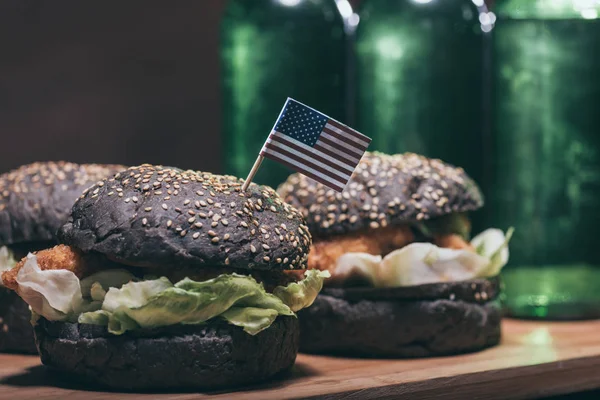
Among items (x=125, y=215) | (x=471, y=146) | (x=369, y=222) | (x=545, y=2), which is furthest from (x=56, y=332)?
(x=545, y=2)

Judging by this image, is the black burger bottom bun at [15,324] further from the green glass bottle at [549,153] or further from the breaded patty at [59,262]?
the green glass bottle at [549,153]

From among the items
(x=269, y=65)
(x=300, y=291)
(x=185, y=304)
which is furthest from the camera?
(x=269, y=65)

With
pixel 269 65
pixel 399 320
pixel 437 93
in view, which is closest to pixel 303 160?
pixel 399 320

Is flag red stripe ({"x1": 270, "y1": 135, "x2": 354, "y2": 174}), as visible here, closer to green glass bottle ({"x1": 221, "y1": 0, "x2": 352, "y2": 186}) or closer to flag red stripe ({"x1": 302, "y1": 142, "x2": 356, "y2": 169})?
flag red stripe ({"x1": 302, "y1": 142, "x2": 356, "y2": 169})

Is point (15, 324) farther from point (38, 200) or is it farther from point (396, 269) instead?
point (396, 269)

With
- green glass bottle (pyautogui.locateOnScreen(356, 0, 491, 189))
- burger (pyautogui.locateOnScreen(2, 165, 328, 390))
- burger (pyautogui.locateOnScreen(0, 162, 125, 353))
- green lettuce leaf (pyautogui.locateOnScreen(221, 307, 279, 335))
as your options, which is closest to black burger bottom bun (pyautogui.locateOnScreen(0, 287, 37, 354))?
burger (pyautogui.locateOnScreen(0, 162, 125, 353))

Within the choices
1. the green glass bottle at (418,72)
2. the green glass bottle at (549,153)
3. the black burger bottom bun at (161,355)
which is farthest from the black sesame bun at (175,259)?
the green glass bottle at (549,153)

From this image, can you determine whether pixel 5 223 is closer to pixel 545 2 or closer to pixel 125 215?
pixel 125 215
